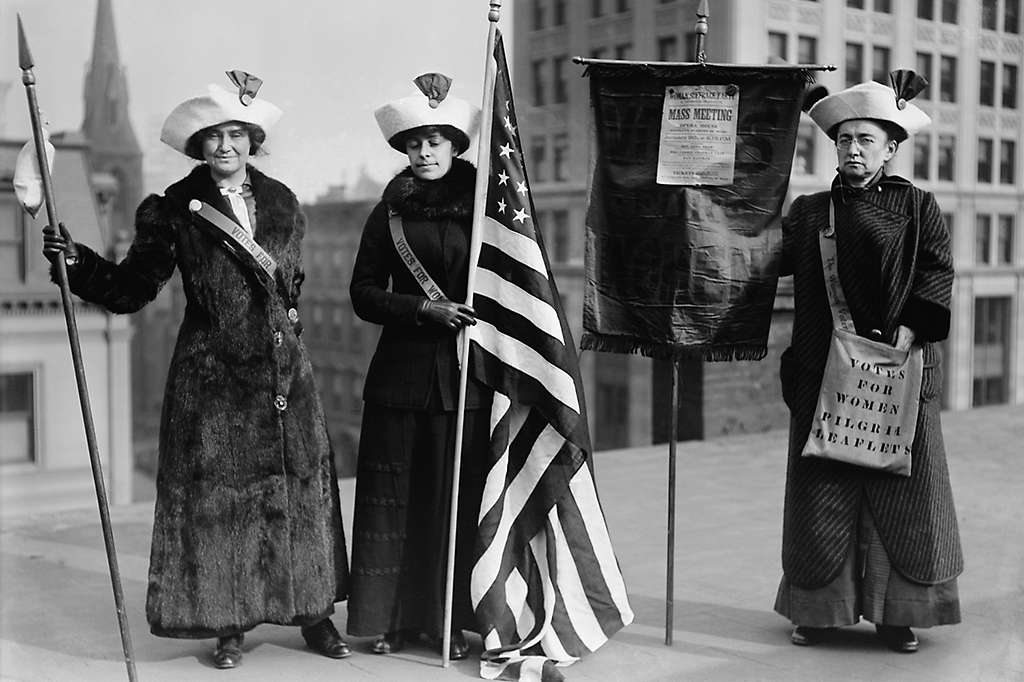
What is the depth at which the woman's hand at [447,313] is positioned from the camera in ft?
13.2

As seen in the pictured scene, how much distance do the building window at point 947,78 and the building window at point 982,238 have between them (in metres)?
1.20

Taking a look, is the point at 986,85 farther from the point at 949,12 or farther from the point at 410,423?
the point at 410,423

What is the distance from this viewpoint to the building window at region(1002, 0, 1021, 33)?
9953 millimetres

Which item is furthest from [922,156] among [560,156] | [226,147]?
[226,147]

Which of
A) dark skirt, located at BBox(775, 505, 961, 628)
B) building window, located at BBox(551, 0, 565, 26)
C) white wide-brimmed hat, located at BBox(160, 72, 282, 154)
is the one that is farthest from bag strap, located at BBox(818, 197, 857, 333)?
building window, located at BBox(551, 0, 565, 26)

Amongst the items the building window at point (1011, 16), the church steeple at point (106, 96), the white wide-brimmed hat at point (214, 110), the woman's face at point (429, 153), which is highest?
the building window at point (1011, 16)

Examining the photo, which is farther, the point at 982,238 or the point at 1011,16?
the point at 982,238

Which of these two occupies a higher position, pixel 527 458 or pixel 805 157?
pixel 805 157

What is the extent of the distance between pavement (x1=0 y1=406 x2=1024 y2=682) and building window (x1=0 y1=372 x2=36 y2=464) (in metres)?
1.75

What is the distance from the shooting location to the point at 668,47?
9836mm

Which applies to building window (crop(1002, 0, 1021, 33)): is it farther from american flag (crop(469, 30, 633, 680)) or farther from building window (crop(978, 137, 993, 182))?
american flag (crop(469, 30, 633, 680))

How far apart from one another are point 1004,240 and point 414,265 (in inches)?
333

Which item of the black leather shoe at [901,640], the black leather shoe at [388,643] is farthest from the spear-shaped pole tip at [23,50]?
the black leather shoe at [901,640]

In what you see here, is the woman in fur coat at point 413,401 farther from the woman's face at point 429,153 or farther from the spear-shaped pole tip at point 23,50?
the spear-shaped pole tip at point 23,50
